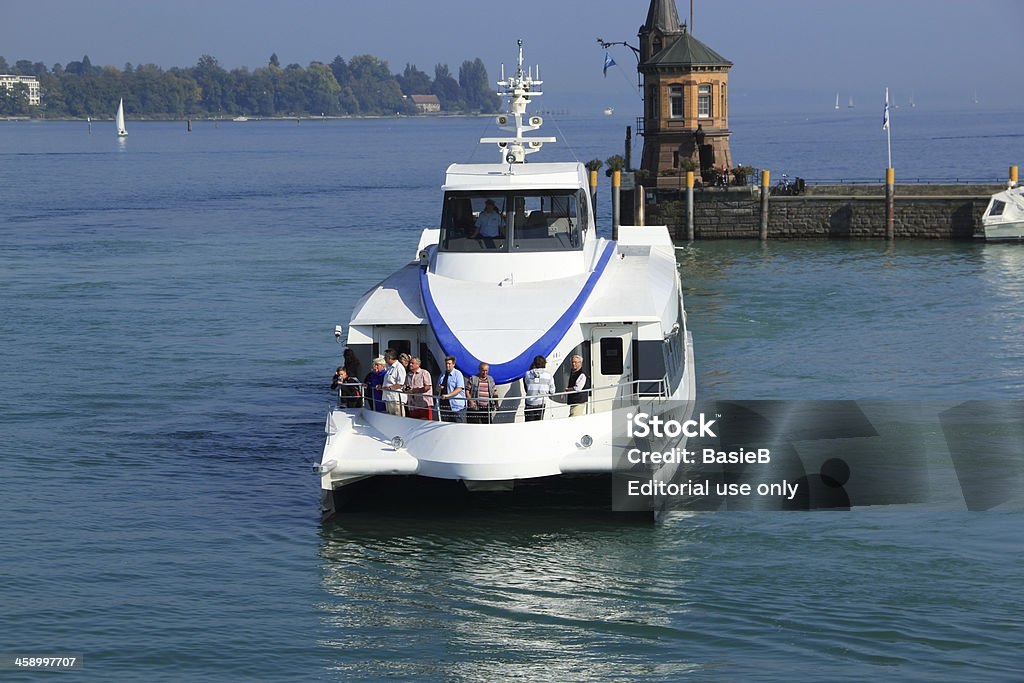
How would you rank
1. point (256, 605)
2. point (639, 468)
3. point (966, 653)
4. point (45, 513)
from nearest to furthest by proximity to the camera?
point (966, 653), point (256, 605), point (639, 468), point (45, 513)

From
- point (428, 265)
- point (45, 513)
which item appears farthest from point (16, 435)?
point (428, 265)

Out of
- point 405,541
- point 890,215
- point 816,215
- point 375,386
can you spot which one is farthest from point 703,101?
point 405,541

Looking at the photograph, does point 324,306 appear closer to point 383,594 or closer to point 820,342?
point 820,342

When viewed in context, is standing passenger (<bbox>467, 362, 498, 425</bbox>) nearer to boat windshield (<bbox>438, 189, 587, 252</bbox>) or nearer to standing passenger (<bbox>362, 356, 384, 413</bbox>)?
standing passenger (<bbox>362, 356, 384, 413</bbox>)

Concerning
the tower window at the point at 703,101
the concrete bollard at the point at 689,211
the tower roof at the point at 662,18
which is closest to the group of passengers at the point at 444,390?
the concrete bollard at the point at 689,211

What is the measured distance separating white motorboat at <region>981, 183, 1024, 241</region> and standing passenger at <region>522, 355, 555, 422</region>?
138 ft

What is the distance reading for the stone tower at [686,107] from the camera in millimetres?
64125

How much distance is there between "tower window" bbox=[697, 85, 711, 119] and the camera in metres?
64.7

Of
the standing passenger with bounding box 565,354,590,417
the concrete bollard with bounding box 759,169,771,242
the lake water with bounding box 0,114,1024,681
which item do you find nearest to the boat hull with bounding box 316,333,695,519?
the standing passenger with bounding box 565,354,590,417

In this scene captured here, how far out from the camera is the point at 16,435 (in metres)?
27.0

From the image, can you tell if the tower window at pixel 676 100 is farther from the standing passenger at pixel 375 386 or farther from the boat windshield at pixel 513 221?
the standing passenger at pixel 375 386

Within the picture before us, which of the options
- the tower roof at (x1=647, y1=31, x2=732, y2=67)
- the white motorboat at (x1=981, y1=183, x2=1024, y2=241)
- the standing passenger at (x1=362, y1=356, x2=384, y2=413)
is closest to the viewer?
the standing passenger at (x1=362, y1=356, x2=384, y2=413)

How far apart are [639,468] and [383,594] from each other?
4263 mm

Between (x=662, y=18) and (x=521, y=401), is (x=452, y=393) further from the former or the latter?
(x=662, y=18)
